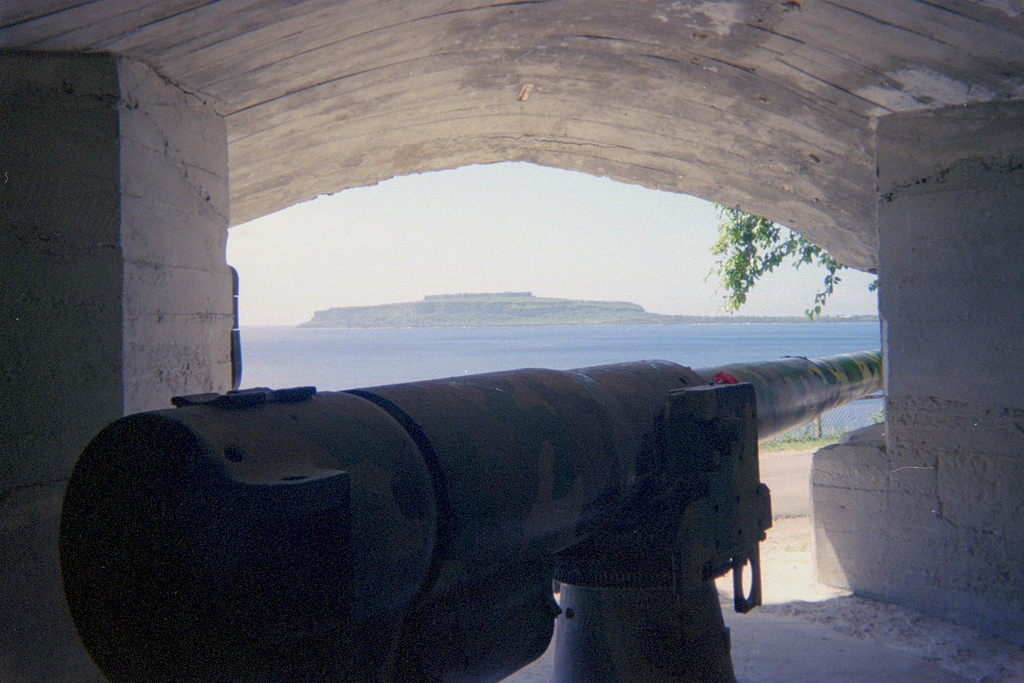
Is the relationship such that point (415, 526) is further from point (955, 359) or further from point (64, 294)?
Answer: point (955, 359)

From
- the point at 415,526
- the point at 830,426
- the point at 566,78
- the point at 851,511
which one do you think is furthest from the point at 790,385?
the point at 830,426

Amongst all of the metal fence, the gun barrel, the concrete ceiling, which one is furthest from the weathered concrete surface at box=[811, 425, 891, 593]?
the metal fence

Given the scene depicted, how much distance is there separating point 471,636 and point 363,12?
2434mm

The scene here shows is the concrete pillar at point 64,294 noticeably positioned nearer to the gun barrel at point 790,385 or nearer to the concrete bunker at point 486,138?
the concrete bunker at point 486,138

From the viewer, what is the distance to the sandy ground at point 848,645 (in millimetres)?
3332

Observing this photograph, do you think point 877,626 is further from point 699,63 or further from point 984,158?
point 699,63

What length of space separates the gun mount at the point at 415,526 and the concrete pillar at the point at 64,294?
156cm

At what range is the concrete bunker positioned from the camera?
8.14ft

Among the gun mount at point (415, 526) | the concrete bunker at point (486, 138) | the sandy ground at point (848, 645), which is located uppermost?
the concrete bunker at point (486, 138)

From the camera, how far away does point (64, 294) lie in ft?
8.27

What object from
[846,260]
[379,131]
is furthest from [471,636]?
[846,260]

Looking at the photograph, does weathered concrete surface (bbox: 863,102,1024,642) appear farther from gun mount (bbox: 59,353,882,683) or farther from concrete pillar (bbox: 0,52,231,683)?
concrete pillar (bbox: 0,52,231,683)

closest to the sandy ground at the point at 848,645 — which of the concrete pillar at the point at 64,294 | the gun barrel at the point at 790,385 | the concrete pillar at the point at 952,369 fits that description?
the concrete pillar at the point at 952,369

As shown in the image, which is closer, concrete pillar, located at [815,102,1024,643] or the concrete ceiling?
the concrete ceiling
